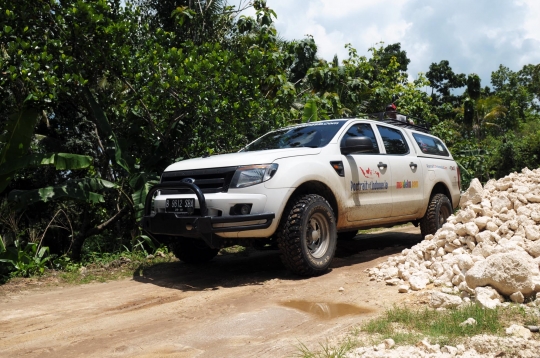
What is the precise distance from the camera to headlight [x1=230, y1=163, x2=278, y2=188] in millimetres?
5391

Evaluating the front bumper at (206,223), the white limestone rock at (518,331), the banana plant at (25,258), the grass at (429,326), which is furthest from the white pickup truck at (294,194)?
the white limestone rock at (518,331)

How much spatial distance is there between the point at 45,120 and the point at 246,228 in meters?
8.83

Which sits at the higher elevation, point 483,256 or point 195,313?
point 483,256

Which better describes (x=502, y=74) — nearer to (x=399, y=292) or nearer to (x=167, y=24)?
(x=167, y=24)

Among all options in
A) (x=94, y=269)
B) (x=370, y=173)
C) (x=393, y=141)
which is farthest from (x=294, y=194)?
(x=94, y=269)

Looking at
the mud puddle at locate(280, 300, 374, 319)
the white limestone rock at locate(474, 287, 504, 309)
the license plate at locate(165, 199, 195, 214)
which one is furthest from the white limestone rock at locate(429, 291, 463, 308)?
the license plate at locate(165, 199, 195, 214)

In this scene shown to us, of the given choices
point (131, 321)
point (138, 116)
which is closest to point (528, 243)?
point (131, 321)

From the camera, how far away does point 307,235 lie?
18.8 feet

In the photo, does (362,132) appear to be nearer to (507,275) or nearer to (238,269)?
(238,269)

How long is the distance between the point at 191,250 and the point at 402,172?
10.00ft

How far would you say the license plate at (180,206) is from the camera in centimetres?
544

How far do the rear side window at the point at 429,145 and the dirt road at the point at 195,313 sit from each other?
2.34m

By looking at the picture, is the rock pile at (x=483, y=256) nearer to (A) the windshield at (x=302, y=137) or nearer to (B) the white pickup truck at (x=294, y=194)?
(B) the white pickup truck at (x=294, y=194)

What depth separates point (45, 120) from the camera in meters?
12.3
